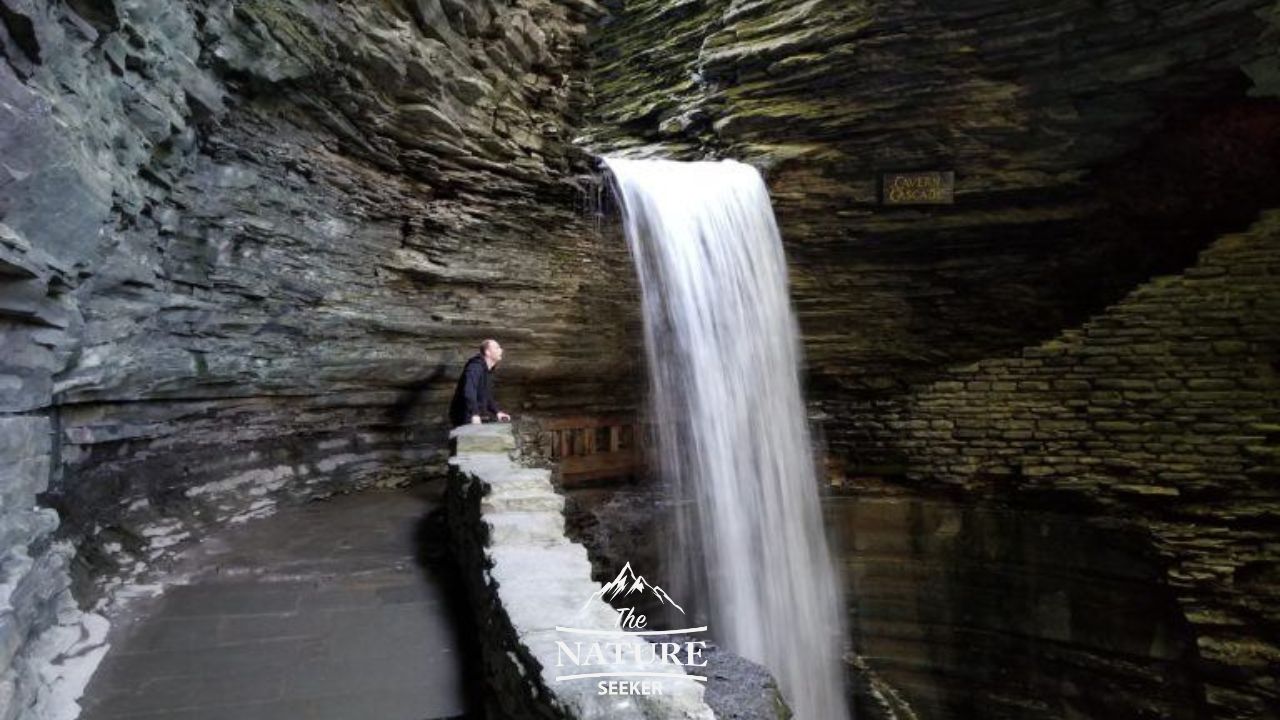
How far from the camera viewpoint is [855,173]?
316 inches

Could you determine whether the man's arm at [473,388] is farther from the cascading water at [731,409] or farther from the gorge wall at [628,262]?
the cascading water at [731,409]

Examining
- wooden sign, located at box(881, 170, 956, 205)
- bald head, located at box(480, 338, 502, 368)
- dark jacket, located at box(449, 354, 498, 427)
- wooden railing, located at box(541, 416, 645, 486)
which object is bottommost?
wooden railing, located at box(541, 416, 645, 486)

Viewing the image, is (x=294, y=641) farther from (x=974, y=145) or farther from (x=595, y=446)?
(x=974, y=145)

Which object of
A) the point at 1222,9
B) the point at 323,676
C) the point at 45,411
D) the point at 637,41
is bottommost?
the point at 323,676

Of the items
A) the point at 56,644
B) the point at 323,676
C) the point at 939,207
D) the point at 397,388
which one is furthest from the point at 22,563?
the point at 939,207

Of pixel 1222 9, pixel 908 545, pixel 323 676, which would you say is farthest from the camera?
pixel 908 545

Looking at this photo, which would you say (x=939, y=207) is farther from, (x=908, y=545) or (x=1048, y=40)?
(x=908, y=545)

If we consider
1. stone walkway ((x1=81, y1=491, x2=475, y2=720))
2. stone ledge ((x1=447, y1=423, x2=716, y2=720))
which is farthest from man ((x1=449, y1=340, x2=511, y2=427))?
stone walkway ((x1=81, y1=491, x2=475, y2=720))

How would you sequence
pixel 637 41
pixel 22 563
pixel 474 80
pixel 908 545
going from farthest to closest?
pixel 637 41 < pixel 908 545 < pixel 474 80 < pixel 22 563

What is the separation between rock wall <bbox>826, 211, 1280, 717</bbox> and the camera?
6.90 meters

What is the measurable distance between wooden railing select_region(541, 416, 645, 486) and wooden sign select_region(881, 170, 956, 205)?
4.22 meters

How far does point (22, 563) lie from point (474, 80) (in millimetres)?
5614

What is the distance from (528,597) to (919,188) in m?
7.10

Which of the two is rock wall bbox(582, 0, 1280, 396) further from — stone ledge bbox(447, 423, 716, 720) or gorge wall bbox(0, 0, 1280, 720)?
stone ledge bbox(447, 423, 716, 720)
